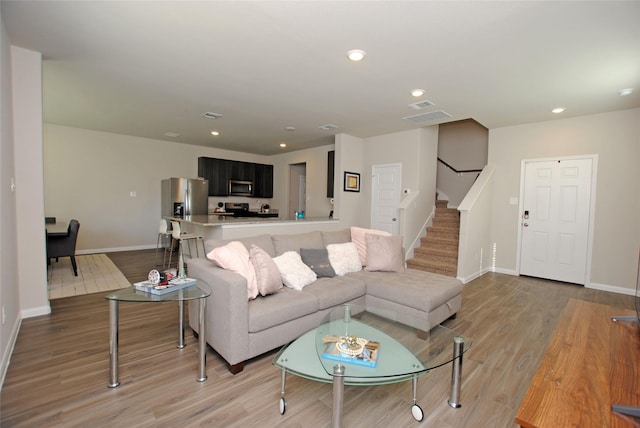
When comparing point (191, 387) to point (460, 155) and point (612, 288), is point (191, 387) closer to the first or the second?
point (612, 288)

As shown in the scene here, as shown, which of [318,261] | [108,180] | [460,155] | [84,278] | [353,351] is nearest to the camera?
[353,351]

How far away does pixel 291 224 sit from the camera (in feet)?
16.2

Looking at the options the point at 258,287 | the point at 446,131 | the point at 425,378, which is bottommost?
the point at 425,378

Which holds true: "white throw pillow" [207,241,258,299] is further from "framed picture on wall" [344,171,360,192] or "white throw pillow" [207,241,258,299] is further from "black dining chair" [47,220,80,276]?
"framed picture on wall" [344,171,360,192]

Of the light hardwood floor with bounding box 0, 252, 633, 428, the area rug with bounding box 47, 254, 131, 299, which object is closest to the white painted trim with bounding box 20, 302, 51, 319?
the light hardwood floor with bounding box 0, 252, 633, 428

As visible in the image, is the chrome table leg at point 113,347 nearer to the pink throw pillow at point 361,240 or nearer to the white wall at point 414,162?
the pink throw pillow at point 361,240

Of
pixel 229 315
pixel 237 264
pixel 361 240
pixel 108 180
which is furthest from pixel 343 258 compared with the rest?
pixel 108 180

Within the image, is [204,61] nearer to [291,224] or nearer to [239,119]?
[239,119]

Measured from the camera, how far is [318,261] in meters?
3.12

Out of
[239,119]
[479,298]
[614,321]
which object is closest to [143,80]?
[239,119]

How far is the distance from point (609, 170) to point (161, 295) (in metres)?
5.84

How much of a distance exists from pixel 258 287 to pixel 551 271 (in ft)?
16.1

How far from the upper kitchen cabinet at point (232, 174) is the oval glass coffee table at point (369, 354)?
6.32 m

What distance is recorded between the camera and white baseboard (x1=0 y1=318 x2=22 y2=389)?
6.56 ft
